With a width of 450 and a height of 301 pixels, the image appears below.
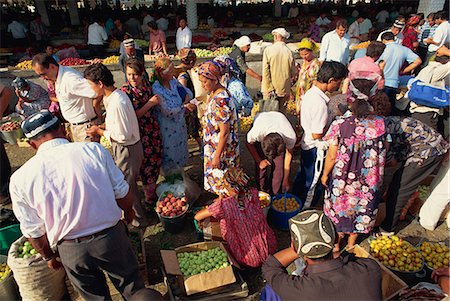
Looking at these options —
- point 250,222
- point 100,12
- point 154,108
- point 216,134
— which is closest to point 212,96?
point 216,134

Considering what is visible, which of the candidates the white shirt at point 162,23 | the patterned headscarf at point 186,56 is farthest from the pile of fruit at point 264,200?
the white shirt at point 162,23

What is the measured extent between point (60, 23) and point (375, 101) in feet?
57.7

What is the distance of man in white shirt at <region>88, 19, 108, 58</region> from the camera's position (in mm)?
10383

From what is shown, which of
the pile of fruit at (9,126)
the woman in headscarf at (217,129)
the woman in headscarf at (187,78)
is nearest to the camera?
the woman in headscarf at (217,129)

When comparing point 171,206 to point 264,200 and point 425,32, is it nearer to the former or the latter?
point 264,200

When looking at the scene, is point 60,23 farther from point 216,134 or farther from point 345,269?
point 345,269

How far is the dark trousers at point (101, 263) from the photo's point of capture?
95.4 inches

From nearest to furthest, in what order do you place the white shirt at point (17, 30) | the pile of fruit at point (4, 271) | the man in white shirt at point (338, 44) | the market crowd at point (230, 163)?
the market crowd at point (230, 163) → the pile of fruit at point (4, 271) → the man in white shirt at point (338, 44) → the white shirt at point (17, 30)

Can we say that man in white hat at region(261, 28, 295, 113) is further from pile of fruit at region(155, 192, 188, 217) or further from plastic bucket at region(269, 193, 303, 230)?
pile of fruit at region(155, 192, 188, 217)

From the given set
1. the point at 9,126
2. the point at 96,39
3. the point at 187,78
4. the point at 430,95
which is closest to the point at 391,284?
the point at 430,95

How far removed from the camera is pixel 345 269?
1.90 m

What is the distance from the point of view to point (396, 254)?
332cm

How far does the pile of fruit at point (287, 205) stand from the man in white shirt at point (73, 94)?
8.10ft

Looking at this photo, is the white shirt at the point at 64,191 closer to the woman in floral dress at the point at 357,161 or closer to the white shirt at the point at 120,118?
the white shirt at the point at 120,118
